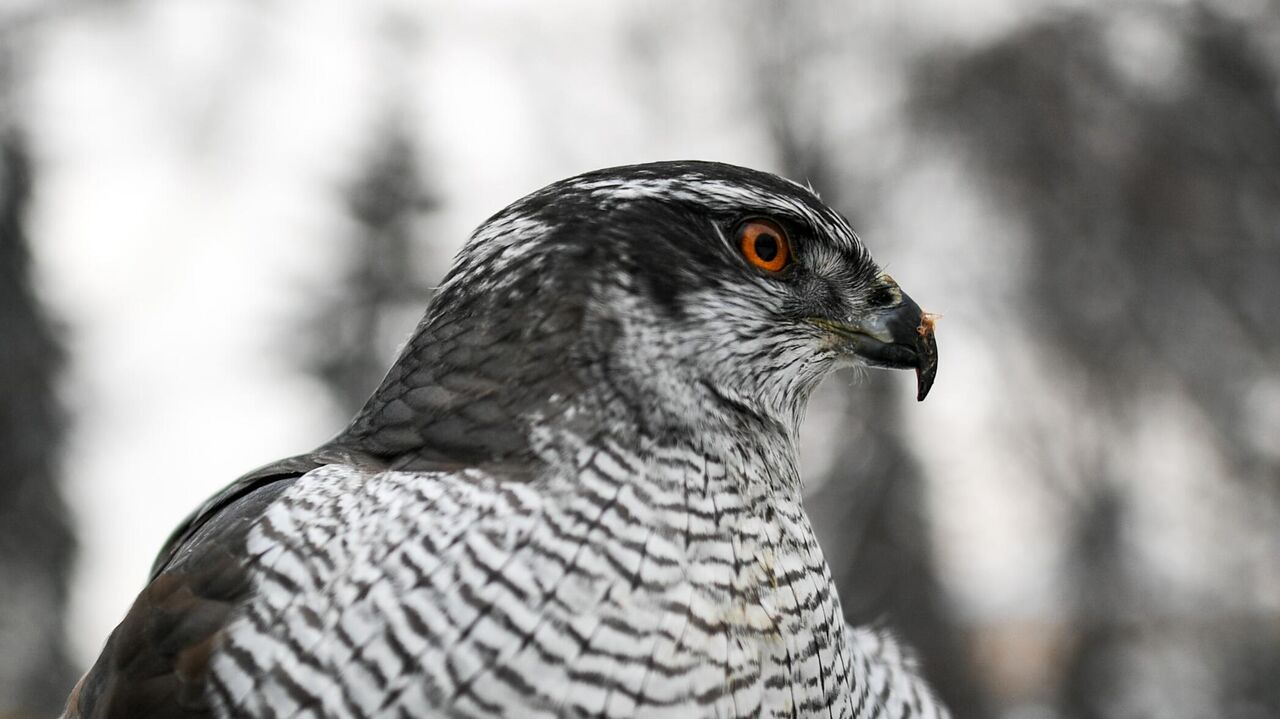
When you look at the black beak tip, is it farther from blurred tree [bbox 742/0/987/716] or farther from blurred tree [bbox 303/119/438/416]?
blurred tree [bbox 303/119/438/416]

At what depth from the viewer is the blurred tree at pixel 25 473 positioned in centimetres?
1853

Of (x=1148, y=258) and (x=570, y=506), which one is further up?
(x=1148, y=258)

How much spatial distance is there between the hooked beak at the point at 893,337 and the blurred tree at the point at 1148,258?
9.75m

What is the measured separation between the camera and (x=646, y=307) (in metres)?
2.53

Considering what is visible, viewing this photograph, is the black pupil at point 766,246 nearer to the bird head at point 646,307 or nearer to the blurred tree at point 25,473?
the bird head at point 646,307

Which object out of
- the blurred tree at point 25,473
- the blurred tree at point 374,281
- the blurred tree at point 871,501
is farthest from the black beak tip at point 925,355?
the blurred tree at point 374,281

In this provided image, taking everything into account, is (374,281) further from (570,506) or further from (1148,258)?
(570,506)

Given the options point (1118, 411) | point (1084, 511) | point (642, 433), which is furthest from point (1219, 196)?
point (642, 433)

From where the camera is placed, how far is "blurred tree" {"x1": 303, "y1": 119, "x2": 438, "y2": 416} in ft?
67.4

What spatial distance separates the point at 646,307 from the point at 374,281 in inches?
767

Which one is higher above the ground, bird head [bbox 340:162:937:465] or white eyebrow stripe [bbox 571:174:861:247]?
white eyebrow stripe [bbox 571:174:861:247]

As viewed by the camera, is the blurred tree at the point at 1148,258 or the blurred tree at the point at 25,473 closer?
the blurred tree at the point at 1148,258

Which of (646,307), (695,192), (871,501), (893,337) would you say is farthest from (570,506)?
(871,501)

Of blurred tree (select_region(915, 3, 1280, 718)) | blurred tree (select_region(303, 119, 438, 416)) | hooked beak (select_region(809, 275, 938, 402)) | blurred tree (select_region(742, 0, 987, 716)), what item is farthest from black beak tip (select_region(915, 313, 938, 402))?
blurred tree (select_region(303, 119, 438, 416))
